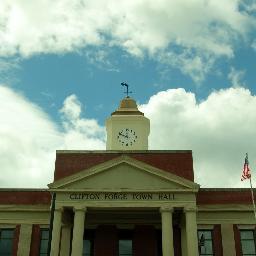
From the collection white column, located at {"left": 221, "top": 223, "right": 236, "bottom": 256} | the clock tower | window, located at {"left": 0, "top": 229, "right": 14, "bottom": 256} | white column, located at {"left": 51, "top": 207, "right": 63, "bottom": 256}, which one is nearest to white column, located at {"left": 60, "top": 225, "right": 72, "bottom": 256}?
white column, located at {"left": 51, "top": 207, "right": 63, "bottom": 256}

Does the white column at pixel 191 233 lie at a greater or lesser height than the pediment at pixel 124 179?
lesser

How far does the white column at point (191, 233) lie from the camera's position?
29656mm

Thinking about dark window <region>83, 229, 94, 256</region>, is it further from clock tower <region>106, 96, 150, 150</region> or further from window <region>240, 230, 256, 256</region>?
window <region>240, 230, 256, 256</region>

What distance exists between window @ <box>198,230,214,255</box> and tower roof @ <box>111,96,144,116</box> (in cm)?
1402

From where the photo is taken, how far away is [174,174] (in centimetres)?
3284

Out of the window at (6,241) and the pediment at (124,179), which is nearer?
the pediment at (124,179)

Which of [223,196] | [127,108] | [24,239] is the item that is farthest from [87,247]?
[127,108]

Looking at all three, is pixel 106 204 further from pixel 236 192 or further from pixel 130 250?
pixel 236 192

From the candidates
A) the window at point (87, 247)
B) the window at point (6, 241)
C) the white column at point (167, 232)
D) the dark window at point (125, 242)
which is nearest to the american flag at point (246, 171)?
the white column at point (167, 232)

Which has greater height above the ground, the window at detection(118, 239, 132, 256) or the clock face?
the clock face

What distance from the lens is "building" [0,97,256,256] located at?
3164 cm

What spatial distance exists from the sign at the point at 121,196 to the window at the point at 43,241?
551 cm

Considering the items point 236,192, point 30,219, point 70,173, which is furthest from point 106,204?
point 236,192

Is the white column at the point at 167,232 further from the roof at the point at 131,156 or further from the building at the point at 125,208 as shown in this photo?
the roof at the point at 131,156
